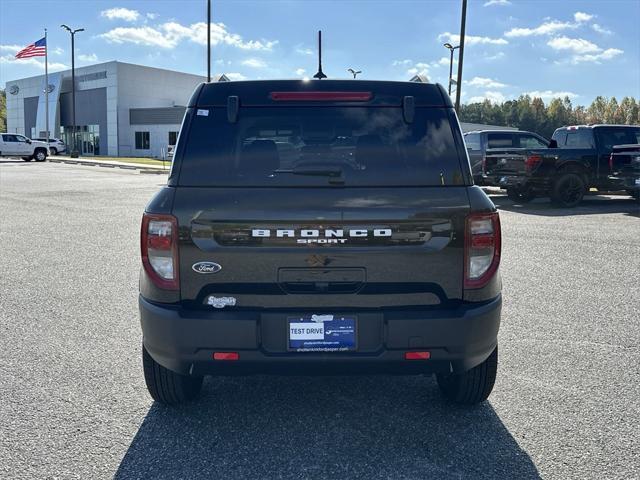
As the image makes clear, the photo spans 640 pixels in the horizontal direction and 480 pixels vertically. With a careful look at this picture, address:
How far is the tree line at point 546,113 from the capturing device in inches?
5251

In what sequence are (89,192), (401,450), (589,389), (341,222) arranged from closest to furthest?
(341,222), (401,450), (589,389), (89,192)

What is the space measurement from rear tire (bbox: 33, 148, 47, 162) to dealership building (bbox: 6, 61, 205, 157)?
1307 cm

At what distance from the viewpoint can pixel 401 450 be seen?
121 inches

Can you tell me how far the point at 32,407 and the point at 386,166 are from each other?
2535 mm

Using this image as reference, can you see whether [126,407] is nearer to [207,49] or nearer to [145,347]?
[145,347]

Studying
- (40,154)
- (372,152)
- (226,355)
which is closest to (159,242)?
(226,355)

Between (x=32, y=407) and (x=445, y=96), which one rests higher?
(x=445, y=96)

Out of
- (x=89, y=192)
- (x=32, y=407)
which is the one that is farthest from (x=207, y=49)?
(x=32, y=407)

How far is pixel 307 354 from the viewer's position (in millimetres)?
2926

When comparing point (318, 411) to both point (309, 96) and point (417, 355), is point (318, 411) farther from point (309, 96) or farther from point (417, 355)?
point (309, 96)

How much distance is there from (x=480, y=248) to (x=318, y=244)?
0.81m

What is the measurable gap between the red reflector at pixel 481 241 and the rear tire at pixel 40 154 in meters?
45.8

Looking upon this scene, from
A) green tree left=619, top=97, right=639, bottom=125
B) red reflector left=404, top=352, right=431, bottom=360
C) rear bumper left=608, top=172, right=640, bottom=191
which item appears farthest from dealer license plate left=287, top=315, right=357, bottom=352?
green tree left=619, top=97, right=639, bottom=125

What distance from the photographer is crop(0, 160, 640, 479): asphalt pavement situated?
2945 millimetres
